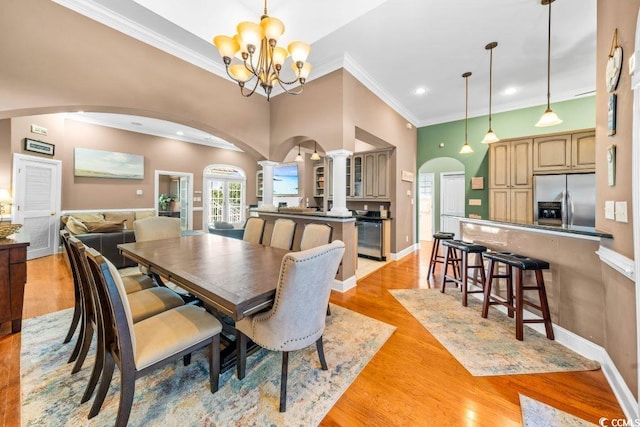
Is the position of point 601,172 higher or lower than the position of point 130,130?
lower

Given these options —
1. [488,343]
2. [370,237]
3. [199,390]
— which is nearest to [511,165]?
[370,237]

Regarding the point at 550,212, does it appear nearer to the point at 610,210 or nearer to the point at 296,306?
the point at 610,210

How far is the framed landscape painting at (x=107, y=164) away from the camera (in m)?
5.44

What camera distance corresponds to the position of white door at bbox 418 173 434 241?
752 centimetres

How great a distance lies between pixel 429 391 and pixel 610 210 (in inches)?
69.9

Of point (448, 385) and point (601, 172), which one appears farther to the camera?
point (601, 172)

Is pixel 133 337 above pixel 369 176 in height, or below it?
below

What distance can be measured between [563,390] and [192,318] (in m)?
2.48

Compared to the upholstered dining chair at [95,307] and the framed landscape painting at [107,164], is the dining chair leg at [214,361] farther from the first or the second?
the framed landscape painting at [107,164]

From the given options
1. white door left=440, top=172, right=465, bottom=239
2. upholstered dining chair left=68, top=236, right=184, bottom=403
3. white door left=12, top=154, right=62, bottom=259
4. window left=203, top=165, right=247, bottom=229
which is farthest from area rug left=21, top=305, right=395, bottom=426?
white door left=440, top=172, right=465, bottom=239

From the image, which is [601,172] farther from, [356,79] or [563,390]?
[356,79]

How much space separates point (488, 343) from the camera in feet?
6.66

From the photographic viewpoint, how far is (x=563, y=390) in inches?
60.5

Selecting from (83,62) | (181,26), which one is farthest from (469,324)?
(83,62)
